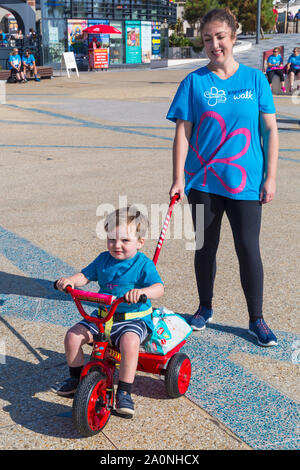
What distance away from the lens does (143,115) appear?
14.7 meters

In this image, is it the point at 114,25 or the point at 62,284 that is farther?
the point at 114,25

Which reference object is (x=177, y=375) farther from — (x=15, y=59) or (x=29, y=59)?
(x=29, y=59)

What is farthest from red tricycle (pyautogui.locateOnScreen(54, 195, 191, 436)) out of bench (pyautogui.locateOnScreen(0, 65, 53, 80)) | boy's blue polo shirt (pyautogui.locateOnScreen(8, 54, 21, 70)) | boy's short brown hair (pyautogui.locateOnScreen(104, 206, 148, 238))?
bench (pyautogui.locateOnScreen(0, 65, 53, 80))

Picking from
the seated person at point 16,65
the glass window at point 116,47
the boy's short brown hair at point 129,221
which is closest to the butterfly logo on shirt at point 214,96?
the boy's short brown hair at point 129,221

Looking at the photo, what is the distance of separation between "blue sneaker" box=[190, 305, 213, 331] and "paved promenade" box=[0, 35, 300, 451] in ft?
0.22

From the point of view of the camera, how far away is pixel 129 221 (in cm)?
281

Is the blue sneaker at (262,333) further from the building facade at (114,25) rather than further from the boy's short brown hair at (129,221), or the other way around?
the building facade at (114,25)

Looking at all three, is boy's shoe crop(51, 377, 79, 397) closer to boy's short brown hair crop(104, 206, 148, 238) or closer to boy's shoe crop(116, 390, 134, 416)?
boy's shoe crop(116, 390, 134, 416)

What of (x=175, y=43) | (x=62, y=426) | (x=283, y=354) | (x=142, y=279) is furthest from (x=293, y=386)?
(x=175, y=43)

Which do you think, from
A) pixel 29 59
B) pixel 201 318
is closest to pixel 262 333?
pixel 201 318

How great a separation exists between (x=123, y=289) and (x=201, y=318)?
3.25 feet

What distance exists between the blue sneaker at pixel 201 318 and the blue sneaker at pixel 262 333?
30cm

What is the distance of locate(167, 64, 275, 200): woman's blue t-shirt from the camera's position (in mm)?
3354
